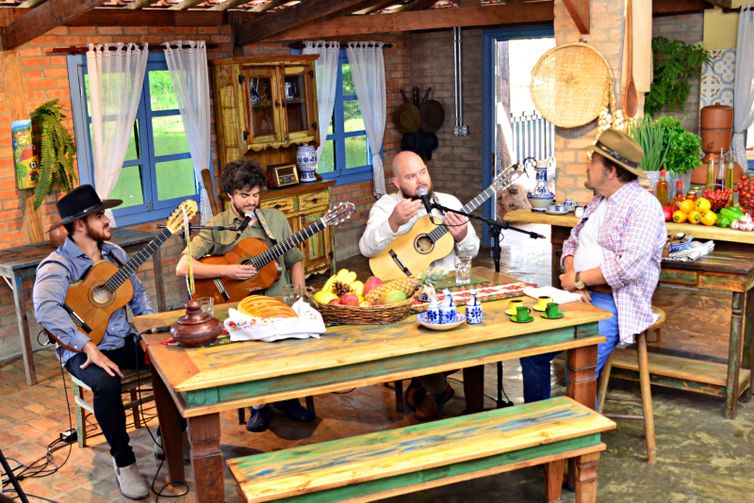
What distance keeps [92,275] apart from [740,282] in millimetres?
3617

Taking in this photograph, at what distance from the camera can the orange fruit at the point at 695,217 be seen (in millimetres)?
5375

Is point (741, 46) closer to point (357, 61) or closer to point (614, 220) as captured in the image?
point (357, 61)

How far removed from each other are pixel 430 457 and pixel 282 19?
18.8 ft

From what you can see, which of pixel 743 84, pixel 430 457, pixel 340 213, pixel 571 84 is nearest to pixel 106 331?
pixel 340 213

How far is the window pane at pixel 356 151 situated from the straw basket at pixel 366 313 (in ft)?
20.8

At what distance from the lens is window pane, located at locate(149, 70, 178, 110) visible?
25.8 ft

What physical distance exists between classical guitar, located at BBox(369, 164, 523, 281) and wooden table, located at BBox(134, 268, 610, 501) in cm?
101

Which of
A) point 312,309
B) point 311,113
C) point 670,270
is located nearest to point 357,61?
point 311,113

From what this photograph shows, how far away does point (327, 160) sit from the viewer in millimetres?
9922

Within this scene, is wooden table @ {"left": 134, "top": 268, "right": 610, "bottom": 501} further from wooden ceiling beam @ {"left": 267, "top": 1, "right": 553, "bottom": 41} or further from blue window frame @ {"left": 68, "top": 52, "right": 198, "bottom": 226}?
wooden ceiling beam @ {"left": 267, "top": 1, "right": 553, "bottom": 41}

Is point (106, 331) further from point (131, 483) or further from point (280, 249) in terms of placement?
point (280, 249)

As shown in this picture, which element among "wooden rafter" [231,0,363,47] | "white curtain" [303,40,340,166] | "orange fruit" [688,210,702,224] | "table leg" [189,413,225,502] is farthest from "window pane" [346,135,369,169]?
"table leg" [189,413,225,502]

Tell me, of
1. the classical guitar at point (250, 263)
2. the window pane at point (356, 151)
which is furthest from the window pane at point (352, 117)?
the classical guitar at point (250, 263)

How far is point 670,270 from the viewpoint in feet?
16.7
